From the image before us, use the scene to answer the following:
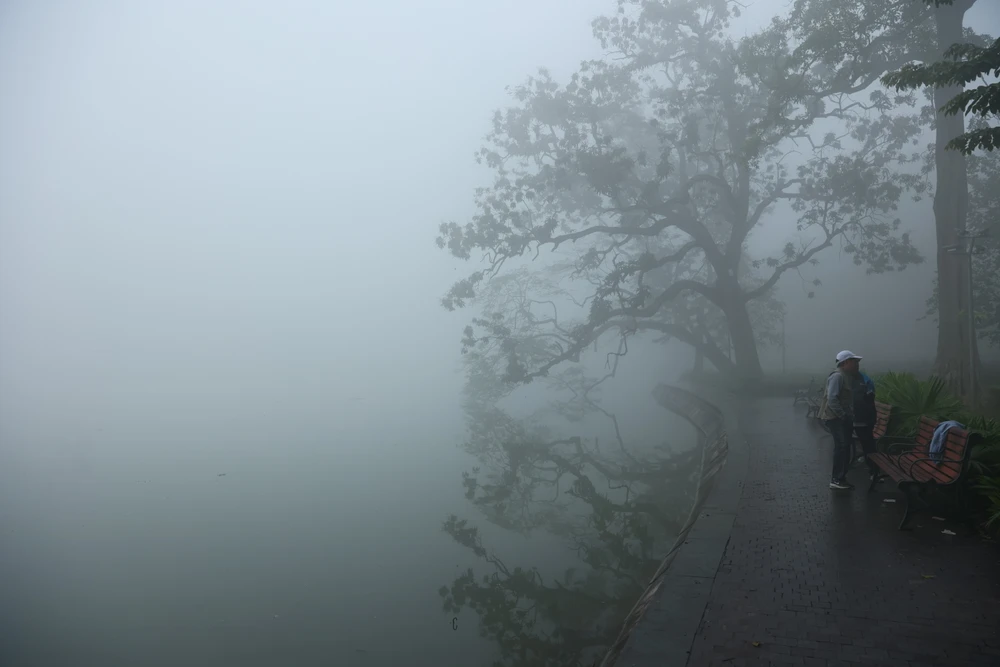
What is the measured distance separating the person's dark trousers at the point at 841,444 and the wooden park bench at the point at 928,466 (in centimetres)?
49

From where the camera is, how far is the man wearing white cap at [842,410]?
8758 millimetres

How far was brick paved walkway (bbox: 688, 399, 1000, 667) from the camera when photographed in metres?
4.66

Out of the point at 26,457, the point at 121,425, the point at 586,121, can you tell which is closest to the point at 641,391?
the point at 586,121

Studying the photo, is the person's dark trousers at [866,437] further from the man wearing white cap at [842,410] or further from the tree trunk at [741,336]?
the tree trunk at [741,336]

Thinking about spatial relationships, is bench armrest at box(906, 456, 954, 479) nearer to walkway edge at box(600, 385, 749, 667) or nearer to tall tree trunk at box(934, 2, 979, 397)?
walkway edge at box(600, 385, 749, 667)

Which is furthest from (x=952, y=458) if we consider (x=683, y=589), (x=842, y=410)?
(x=683, y=589)

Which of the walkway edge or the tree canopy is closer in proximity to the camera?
the walkway edge

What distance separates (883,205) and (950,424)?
1989cm

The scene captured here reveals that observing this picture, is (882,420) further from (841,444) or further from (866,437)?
(841,444)

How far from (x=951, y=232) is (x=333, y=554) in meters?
15.3

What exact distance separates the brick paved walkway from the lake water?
192 centimetres

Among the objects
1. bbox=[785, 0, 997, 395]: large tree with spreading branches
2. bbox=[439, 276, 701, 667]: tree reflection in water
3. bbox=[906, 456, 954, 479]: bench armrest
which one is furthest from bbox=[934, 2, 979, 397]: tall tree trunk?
bbox=[906, 456, 954, 479]: bench armrest

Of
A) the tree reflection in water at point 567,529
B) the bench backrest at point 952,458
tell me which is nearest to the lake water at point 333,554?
the tree reflection in water at point 567,529

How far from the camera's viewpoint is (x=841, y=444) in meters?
8.96
